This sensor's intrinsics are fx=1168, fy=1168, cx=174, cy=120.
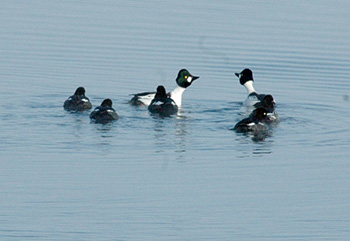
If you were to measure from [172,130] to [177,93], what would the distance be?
3.66 meters

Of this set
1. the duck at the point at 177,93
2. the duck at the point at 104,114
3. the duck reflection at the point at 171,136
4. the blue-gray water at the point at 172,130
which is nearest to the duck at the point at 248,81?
the blue-gray water at the point at 172,130

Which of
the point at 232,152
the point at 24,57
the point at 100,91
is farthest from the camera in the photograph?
the point at 24,57

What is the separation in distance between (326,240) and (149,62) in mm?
13445

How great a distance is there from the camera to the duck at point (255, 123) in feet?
61.4

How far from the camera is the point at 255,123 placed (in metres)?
18.9

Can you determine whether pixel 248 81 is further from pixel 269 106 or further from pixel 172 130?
pixel 172 130

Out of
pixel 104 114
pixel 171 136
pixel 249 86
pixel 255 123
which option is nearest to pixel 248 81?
pixel 249 86

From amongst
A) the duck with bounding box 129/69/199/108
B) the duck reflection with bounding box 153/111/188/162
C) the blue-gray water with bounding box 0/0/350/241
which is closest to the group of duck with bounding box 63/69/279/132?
the duck with bounding box 129/69/199/108

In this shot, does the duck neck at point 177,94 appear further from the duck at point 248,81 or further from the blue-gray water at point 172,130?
the duck at point 248,81

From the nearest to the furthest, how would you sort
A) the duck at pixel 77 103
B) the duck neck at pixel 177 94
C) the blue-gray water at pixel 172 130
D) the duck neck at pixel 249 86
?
the blue-gray water at pixel 172 130, the duck at pixel 77 103, the duck neck at pixel 177 94, the duck neck at pixel 249 86

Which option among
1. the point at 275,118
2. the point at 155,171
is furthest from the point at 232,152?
the point at 275,118

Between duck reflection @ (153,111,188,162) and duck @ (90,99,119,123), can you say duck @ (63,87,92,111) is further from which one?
duck reflection @ (153,111,188,162)

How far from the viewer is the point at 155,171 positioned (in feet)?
51.0

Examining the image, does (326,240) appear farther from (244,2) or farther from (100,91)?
(244,2)
